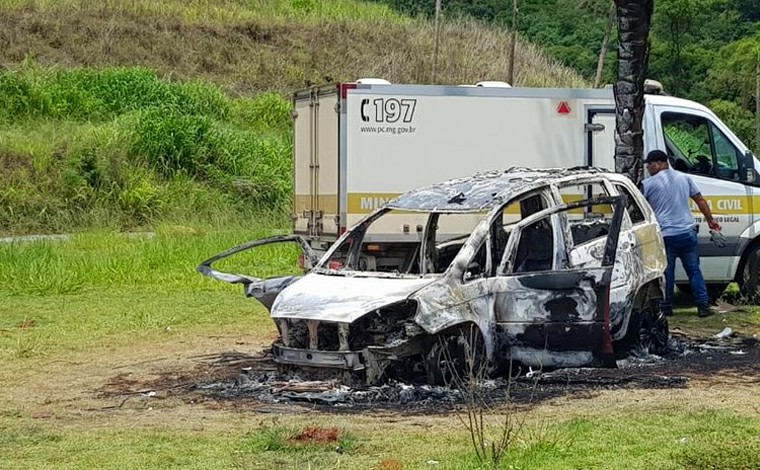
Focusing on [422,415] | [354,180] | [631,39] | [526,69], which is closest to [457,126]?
[354,180]

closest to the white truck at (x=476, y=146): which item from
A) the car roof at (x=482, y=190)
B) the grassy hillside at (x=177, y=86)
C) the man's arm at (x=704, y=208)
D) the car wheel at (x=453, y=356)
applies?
the man's arm at (x=704, y=208)

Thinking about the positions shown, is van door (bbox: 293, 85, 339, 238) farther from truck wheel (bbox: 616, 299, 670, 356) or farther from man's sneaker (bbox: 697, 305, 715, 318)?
man's sneaker (bbox: 697, 305, 715, 318)

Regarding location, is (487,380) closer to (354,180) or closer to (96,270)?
(354,180)

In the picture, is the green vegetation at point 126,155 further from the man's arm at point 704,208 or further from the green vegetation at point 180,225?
the man's arm at point 704,208

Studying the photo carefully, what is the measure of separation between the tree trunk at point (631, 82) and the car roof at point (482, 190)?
183cm

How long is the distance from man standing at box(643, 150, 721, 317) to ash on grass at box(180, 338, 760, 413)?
2334 millimetres

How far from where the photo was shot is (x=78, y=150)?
2836 cm

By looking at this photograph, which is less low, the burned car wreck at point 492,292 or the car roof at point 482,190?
the car roof at point 482,190

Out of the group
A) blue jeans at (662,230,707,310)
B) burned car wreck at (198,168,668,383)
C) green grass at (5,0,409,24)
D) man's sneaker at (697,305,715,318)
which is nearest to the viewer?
burned car wreck at (198,168,668,383)

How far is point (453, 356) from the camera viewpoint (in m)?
9.60

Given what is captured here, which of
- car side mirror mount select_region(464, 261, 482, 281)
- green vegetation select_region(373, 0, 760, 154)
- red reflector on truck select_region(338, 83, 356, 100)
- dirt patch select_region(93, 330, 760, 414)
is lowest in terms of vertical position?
dirt patch select_region(93, 330, 760, 414)

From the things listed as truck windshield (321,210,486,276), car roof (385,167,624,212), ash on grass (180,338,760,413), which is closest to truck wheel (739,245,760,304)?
truck windshield (321,210,486,276)

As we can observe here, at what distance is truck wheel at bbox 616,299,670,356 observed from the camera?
11.0 metres

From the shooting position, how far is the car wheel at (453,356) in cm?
947
